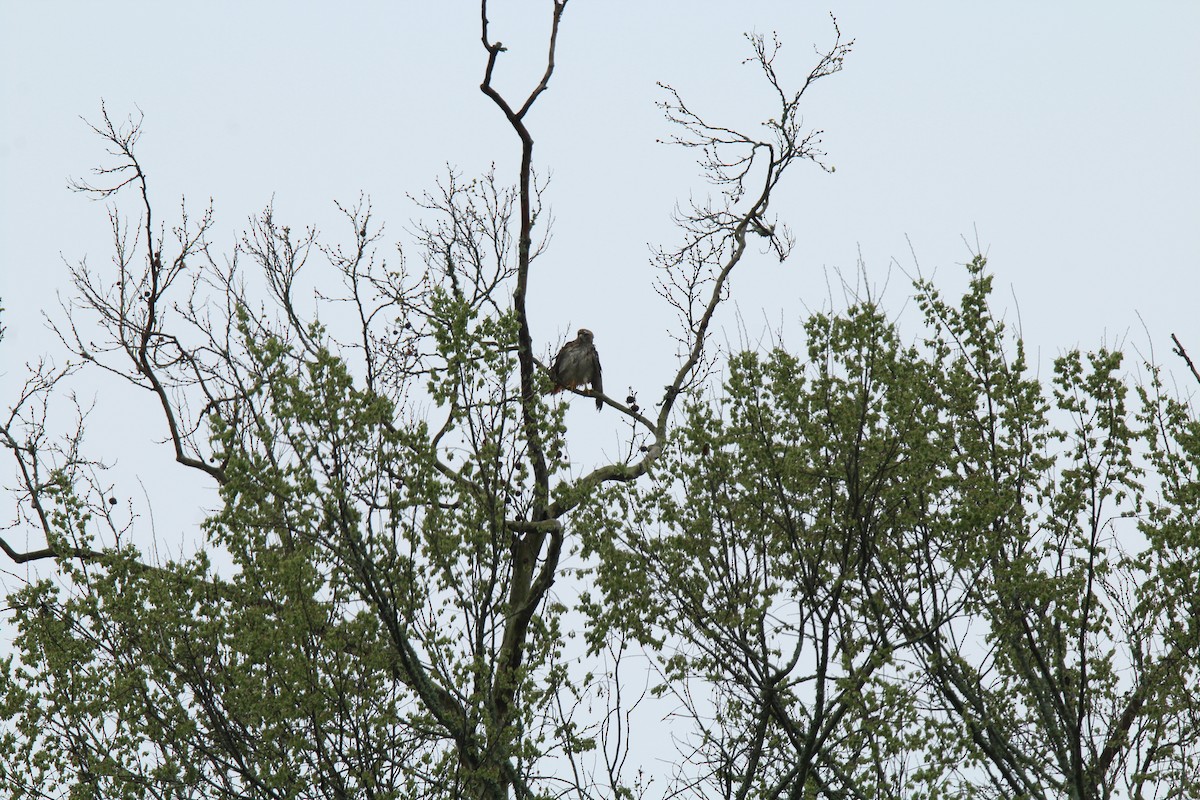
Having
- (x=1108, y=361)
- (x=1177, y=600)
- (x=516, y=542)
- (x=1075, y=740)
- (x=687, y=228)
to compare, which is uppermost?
(x=687, y=228)

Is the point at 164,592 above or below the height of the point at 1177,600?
above

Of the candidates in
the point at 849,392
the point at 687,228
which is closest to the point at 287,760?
the point at 849,392

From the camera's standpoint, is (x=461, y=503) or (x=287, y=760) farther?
(x=461, y=503)

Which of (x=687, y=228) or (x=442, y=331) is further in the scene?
(x=687, y=228)

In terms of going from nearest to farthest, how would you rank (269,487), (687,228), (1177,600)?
(269,487)
(1177,600)
(687,228)

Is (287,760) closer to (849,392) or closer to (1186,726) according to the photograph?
(849,392)

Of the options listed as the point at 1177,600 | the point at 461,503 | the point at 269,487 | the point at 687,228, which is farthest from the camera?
the point at 687,228

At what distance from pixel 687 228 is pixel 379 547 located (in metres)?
7.59

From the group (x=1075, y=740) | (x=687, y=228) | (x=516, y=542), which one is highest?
(x=687, y=228)

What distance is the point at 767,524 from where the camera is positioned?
9516 millimetres

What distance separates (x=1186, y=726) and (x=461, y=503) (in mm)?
5718

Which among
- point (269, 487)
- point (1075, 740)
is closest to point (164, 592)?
point (269, 487)

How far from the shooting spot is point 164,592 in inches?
350

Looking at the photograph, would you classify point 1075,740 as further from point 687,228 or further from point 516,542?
point 687,228
